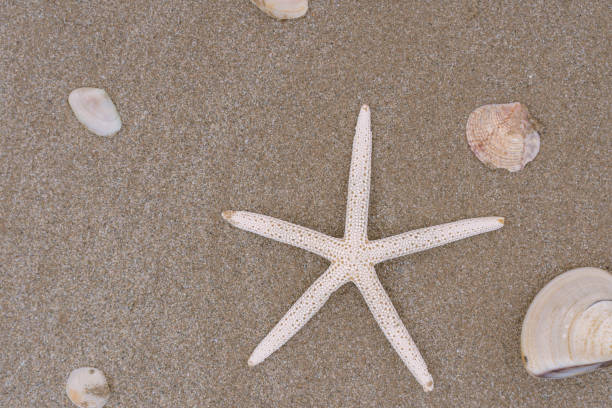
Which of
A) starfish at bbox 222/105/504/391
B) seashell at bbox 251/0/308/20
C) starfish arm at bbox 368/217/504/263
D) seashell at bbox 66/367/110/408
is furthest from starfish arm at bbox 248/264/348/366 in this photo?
seashell at bbox 251/0/308/20

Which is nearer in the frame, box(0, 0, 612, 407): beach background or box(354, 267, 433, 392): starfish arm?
box(354, 267, 433, 392): starfish arm

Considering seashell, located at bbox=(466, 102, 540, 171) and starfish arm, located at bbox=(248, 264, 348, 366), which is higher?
seashell, located at bbox=(466, 102, 540, 171)

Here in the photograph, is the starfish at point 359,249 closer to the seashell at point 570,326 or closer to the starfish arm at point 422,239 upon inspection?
the starfish arm at point 422,239

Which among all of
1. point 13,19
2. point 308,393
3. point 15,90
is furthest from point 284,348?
point 13,19

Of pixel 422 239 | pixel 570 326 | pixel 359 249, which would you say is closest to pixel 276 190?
pixel 359 249

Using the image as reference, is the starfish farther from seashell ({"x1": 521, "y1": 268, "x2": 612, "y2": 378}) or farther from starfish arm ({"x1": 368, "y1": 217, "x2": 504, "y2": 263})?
seashell ({"x1": 521, "y1": 268, "x2": 612, "y2": 378})

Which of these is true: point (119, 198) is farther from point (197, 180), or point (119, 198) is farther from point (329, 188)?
point (329, 188)

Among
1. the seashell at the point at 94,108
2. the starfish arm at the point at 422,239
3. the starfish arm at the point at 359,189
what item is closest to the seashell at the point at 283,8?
the starfish arm at the point at 359,189

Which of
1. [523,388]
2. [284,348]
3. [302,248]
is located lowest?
[523,388]
